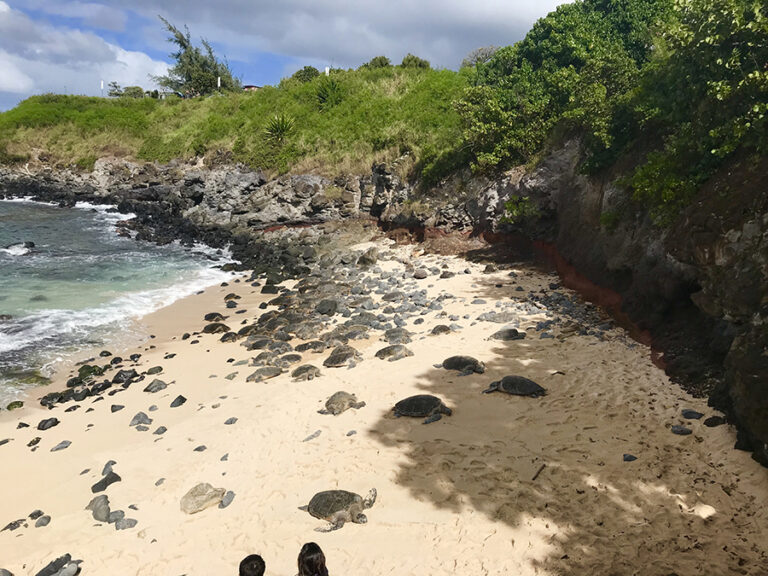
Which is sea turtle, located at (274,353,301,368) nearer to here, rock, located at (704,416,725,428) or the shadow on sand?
the shadow on sand

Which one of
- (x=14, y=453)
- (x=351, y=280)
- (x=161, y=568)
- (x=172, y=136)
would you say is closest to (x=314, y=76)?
(x=172, y=136)

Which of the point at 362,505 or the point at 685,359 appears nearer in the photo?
the point at 362,505

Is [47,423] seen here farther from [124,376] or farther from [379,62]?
[379,62]

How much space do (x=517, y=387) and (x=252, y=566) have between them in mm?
5557

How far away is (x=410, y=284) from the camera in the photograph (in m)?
18.0

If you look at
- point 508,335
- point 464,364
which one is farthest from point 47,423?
point 508,335

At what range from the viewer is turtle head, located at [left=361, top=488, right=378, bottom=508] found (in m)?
6.54

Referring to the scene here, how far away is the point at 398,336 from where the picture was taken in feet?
42.0

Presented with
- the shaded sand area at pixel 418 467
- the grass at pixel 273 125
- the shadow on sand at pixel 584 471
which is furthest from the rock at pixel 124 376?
the grass at pixel 273 125

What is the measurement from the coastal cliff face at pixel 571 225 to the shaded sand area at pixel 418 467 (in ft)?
3.30

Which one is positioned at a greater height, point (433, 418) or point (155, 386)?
point (433, 418)

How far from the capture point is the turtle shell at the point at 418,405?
28.2ft

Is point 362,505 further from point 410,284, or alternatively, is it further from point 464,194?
point 464,194

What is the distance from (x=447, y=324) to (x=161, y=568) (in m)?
9.06
